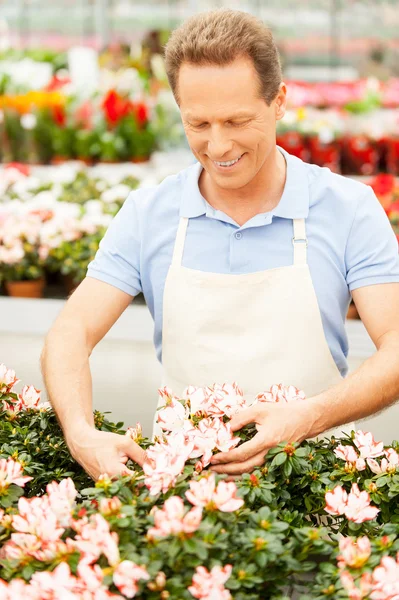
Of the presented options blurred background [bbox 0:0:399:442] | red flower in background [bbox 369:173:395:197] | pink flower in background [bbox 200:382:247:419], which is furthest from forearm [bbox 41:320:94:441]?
red flower in background [bbox 369:173:395:197]

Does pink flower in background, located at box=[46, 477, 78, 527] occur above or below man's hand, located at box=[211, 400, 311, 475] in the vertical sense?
above

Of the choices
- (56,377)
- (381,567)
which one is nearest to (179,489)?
(381,567)

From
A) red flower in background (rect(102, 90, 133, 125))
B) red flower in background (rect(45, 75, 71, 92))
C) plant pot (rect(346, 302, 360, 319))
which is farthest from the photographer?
red flower in background (rect(45, 75, 71, 92))

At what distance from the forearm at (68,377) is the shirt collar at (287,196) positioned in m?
0.36

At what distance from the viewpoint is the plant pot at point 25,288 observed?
Result: 11.4 feet

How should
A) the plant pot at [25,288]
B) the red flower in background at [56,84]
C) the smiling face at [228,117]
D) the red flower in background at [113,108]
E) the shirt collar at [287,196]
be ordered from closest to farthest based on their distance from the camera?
the smiling face at [228,117], the shirt collar at [287,196], the plant pot at [25,288], the red flower in background at [113,108], the red flower in background at [56,84]

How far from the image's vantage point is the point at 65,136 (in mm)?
5406

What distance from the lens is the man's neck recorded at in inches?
75.2

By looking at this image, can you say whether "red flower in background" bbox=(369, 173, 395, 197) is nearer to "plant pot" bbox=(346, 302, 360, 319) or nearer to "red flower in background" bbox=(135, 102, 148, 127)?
"plant pot" bbox=(346, 302, 360, 319)

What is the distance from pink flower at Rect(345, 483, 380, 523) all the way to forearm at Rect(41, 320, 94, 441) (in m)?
0.51

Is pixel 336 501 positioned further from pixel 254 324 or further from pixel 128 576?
pixel 254 324

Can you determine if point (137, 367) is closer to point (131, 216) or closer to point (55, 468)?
point (131, 216)

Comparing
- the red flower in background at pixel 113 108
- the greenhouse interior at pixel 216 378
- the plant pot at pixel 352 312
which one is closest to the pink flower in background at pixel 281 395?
the greenhouse interior at pixel 216 378

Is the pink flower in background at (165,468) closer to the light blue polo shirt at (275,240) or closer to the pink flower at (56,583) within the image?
the pink flower at (56,583)
